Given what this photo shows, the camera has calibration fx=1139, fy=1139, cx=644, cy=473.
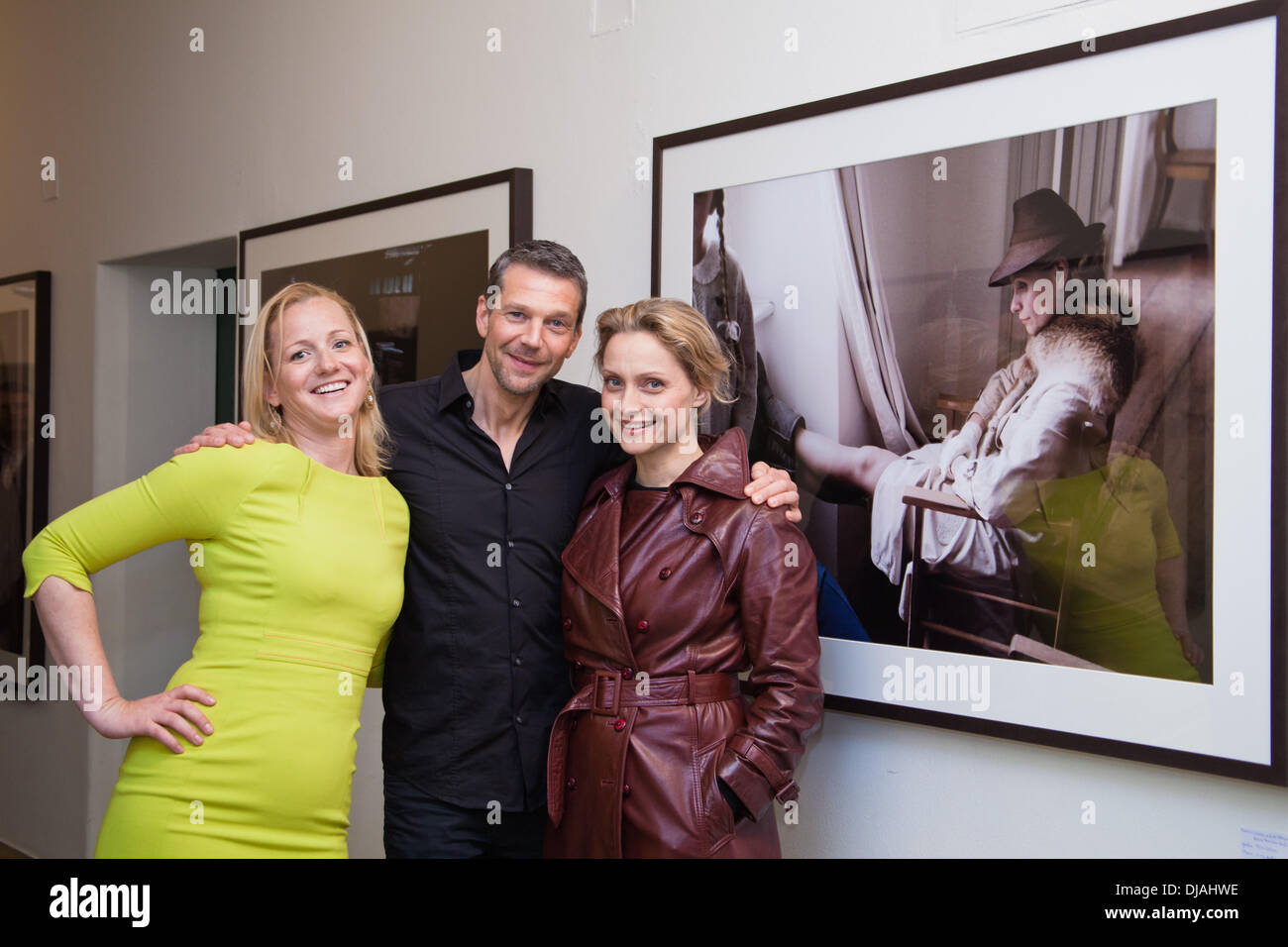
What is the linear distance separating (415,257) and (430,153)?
0.28m

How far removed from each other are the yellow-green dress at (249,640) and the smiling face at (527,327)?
385 mm

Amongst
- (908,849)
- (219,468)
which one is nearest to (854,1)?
(219,468)

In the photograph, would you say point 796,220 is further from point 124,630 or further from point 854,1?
point 124,630

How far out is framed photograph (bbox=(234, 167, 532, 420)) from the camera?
2768mm

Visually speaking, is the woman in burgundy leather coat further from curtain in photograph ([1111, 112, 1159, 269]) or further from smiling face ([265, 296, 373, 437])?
curtain in photograph ([1111, 112, 1159, 269])

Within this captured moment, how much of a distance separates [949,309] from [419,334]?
1.58 m

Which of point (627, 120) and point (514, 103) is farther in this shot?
point (514, 103)

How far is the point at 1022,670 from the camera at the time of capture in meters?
1.80

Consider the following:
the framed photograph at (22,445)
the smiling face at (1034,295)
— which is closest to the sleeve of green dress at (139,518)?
the smiling face at (1034,295)
